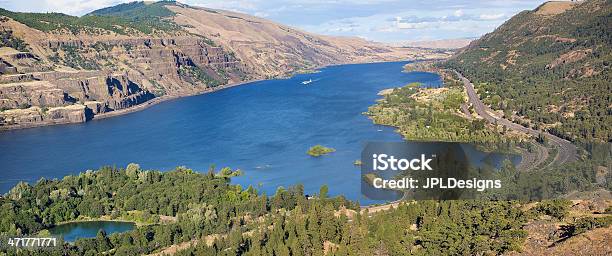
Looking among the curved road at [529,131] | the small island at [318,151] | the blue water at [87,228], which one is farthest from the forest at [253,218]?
the small island at [318,151]

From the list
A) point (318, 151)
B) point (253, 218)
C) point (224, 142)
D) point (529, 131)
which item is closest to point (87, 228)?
point (253, 218)

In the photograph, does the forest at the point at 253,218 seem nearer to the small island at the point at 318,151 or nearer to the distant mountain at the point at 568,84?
the small island at the point at 318,151

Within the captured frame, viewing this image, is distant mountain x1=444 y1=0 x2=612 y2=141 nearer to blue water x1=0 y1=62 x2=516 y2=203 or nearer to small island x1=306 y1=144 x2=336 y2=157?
blue water x1=0 y1=62 x2=516 y2=203

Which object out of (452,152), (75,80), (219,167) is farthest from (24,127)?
(452,152)

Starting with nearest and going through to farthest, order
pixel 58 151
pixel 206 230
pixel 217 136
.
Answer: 1. pixel 206 230
2. pixel 58 151
3. pixel 217 136

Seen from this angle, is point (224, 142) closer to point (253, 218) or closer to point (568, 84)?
point (253, 218)

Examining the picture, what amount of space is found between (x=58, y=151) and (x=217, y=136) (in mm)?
32817

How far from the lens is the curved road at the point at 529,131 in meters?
97.4

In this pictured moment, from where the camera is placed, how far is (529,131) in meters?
121

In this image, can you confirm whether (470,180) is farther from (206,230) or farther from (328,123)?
(328,123)

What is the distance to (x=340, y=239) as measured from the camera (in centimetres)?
5794

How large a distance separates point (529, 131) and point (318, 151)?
44556 millimetres

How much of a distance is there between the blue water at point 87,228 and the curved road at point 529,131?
6480cm

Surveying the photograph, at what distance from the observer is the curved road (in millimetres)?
97375
